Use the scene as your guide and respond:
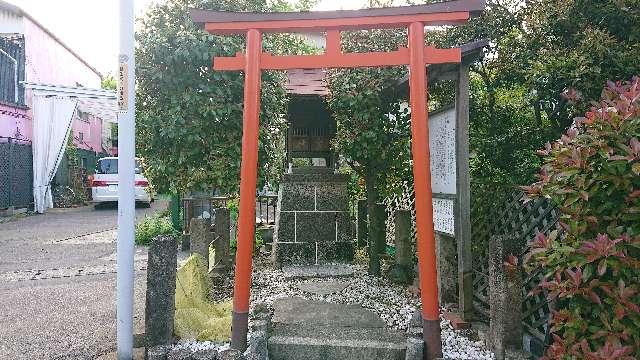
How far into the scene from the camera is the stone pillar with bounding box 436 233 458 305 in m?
5.18

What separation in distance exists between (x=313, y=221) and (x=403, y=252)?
6.51ft

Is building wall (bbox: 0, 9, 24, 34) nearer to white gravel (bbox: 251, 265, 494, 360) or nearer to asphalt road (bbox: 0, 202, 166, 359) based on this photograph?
asphalt road (bbox: 0, 202, 166, 359)

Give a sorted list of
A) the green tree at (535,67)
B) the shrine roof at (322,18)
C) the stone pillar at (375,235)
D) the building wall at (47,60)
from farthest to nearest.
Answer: the building wall at (47,60) < the stone pillar at (375,235) < the green tree at (535,67) < the shrine roof at (322,18)

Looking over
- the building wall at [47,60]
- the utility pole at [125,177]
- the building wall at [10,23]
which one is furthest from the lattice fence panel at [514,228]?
the building wall at [47,60]

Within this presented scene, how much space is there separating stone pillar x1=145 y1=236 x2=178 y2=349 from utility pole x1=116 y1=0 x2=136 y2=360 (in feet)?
0.59

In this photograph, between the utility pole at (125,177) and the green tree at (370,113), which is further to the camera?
the green tree at (370,113)

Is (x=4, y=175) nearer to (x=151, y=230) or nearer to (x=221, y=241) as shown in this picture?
(x=151, y=230)

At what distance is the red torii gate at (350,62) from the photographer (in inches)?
153

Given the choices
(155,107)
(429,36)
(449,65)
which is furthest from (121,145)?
(429,36)

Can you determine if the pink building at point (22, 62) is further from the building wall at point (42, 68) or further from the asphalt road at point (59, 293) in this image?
the asphalt road at point (59, 293)

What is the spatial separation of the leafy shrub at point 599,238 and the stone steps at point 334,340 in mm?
1605

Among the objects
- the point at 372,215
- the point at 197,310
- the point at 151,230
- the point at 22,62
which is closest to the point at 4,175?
the point at 22,62

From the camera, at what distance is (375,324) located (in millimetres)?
4641

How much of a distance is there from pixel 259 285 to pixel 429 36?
14.3 ft
